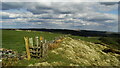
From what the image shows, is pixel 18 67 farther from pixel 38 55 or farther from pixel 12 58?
pixel 38 55

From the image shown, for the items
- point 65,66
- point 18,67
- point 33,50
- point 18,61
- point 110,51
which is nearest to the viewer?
point 18,67

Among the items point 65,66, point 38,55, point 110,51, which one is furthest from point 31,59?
point 110,51

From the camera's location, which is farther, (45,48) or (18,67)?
(45,48)

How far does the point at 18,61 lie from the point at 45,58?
4.69 m

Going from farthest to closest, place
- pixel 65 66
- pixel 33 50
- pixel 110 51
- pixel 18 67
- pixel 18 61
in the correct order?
pixel 110 51 < pixel 33 50 < pixel 65 66 < pixel 18 61 < pixel 18 67

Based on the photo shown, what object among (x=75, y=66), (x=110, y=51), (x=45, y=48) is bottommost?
(x=110, y=51)

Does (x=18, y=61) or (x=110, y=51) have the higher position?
(x=18, y=61)

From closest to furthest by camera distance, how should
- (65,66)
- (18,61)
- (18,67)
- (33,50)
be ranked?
1. (18,67)
2. (18,61)
3. (65,66)
4. (33,50)

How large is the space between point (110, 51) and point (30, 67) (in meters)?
34.0

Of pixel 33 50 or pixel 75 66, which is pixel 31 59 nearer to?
pixel 33 50

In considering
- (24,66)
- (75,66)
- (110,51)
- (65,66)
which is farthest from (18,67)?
(110,51)

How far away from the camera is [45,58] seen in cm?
2373

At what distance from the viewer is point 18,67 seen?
63.3ft

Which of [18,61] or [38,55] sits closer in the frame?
[18,61]
